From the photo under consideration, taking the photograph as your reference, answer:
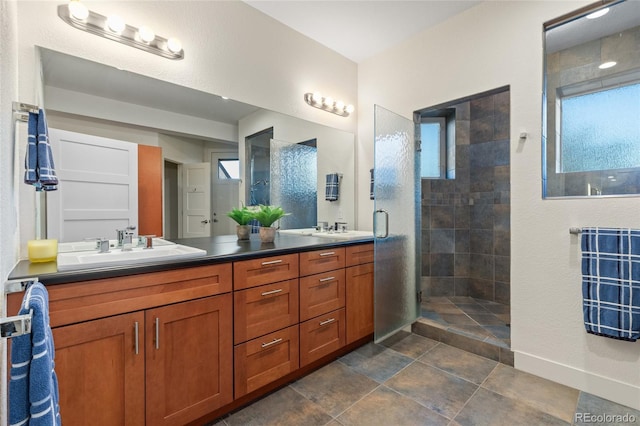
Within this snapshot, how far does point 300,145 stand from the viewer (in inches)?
112

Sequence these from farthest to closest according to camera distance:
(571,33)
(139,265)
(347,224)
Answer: (347,224)
(571,33)
(139,265)

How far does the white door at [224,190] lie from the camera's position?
2.21 m

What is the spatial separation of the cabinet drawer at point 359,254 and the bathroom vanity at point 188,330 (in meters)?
0.17

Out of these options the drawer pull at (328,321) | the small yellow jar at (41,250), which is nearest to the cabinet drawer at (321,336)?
the drawer pull at (328,321)

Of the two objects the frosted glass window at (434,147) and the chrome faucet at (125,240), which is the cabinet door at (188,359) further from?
the frosted glass window at (434,147)

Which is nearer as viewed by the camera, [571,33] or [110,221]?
[110,221]

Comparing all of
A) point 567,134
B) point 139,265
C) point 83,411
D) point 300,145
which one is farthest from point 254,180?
point 567,134

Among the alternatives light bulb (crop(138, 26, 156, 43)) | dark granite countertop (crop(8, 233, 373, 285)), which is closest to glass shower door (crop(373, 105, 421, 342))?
dark granite countertop (crop(8, 233, 373, 285))

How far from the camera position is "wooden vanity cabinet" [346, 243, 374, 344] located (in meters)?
2.28

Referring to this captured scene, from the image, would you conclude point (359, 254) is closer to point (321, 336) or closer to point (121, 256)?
point (321, 336)

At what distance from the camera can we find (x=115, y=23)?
1687mm

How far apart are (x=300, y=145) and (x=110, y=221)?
167 cm

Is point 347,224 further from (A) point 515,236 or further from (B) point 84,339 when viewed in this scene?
(B) point 84,339

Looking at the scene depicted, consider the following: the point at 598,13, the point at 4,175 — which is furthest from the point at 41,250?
the point at 598,13
